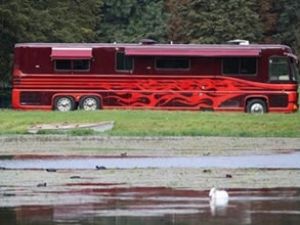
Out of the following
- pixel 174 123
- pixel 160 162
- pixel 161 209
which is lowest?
pixel 161 209

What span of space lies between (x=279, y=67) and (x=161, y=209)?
30752mm

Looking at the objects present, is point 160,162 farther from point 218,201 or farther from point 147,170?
point 218,201

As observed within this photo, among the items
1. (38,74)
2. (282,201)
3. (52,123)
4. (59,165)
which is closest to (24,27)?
(38,74)

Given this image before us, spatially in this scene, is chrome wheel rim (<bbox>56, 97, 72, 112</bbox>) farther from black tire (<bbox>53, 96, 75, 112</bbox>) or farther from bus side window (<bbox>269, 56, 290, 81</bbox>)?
bus side window (<bbox>269, 56, 290, 81</bbox>)

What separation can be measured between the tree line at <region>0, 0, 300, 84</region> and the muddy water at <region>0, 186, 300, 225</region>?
39.6 m

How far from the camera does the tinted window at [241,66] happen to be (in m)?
45.0

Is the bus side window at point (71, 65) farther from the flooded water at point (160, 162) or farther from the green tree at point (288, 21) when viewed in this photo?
the green tree at point (288, 21)

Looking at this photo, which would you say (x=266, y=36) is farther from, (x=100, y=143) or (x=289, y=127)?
(x=100, y=143)

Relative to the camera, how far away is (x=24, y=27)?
57.6 m

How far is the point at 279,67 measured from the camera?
148ft

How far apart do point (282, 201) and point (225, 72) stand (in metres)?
29.4

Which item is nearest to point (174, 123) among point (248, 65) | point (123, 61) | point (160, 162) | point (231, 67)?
point (123, 61)

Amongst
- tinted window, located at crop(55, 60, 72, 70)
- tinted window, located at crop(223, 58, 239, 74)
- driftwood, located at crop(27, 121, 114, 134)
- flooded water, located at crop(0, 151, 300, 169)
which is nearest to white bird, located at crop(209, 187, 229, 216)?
flooded water, located at crop(0, 151, 300, 169)

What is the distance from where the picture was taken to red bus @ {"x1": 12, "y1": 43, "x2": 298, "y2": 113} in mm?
44656
